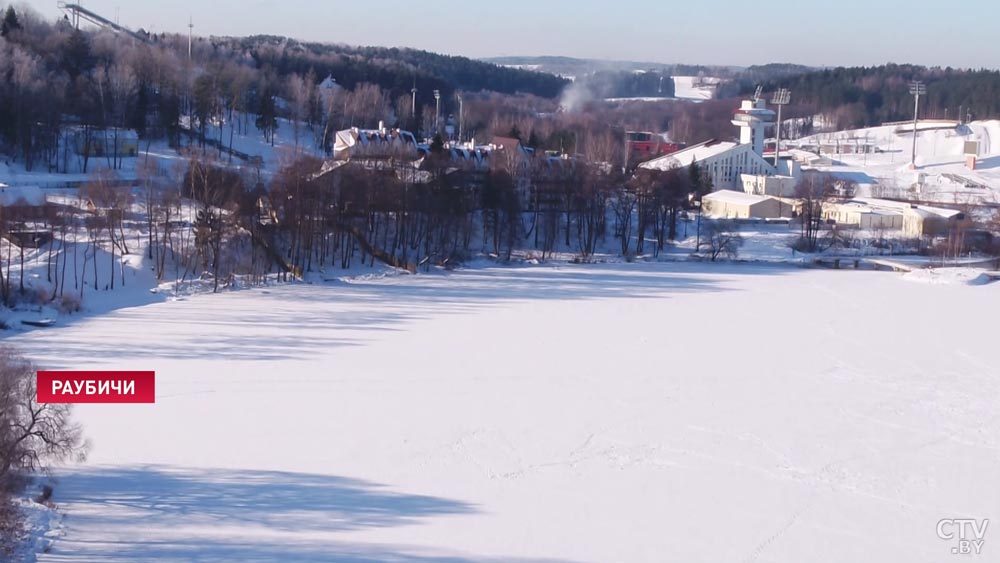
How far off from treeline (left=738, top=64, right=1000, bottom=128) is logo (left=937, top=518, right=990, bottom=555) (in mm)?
34428

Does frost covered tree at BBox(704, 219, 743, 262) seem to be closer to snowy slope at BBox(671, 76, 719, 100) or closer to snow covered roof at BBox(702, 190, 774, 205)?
snow covered roof at BBox(702, 190, 774, 205)

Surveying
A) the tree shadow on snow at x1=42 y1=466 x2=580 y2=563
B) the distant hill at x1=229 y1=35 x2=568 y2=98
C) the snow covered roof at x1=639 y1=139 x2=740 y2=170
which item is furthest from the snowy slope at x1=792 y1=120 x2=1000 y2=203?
the tree shadow on snow at x1=42 y1=466 x2=580 y2=563

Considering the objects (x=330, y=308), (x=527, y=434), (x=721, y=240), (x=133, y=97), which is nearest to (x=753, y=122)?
(x=721, y=240)

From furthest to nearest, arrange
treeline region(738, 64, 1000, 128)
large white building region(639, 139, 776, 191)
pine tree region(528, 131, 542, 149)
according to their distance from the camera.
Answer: treeline region(738, 64, 1000, 128) → large white building region(639, 139, 776, 191) → pine tree region(528, 131, 542, 149)

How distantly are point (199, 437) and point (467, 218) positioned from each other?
914 centimetres

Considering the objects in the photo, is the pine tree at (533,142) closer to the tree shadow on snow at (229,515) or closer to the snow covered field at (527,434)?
the snow covered field at (527,434)

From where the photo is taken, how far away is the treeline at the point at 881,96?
3809 centimetres

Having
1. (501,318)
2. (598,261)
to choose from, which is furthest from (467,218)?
(501,318)

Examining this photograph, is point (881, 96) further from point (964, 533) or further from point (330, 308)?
point (964, 533)

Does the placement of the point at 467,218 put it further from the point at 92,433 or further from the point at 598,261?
the point at 92,433

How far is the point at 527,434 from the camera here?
20.7 feet

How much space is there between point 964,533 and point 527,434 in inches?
99.1

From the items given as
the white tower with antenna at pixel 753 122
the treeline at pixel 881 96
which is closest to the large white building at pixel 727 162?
the white tower with antenna at pixel 753 122

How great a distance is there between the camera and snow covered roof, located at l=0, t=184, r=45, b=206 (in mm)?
12039
